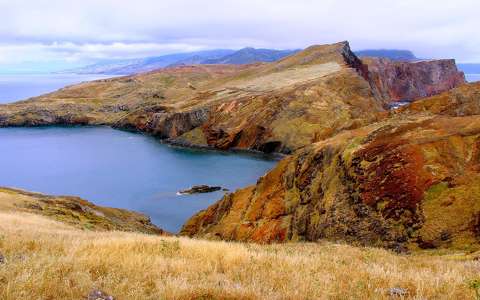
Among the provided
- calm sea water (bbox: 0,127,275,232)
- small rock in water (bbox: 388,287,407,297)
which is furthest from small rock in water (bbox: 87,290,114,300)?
calm sea water (bbox: 0,127,275,232)

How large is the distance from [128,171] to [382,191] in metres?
65.6

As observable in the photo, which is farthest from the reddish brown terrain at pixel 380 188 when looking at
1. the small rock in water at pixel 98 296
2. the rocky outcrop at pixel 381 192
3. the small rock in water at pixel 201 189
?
the small rock in water at pixel 201 189

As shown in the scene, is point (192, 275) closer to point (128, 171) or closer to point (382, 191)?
point (382, 191)

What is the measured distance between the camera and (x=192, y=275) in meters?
8.61

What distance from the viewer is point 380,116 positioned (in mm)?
34812

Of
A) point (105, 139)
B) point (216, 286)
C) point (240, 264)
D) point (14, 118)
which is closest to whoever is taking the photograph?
point (216, 286)

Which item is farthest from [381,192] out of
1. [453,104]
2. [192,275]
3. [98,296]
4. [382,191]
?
[98,296]

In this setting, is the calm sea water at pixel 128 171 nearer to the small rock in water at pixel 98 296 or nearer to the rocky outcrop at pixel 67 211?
the rocky outcrop at pixel 67 211

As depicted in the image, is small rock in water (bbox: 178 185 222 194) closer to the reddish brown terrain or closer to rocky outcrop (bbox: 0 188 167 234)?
rocky outcrop (bbox: 0 188 167 234)

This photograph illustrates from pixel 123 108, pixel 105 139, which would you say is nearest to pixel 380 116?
pixel 105 139

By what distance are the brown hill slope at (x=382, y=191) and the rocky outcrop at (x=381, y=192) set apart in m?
0.04

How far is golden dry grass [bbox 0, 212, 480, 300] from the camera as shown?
7.10 metres

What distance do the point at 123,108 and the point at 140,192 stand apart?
109886mm

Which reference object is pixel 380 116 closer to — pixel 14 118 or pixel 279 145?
pixel 279 145
